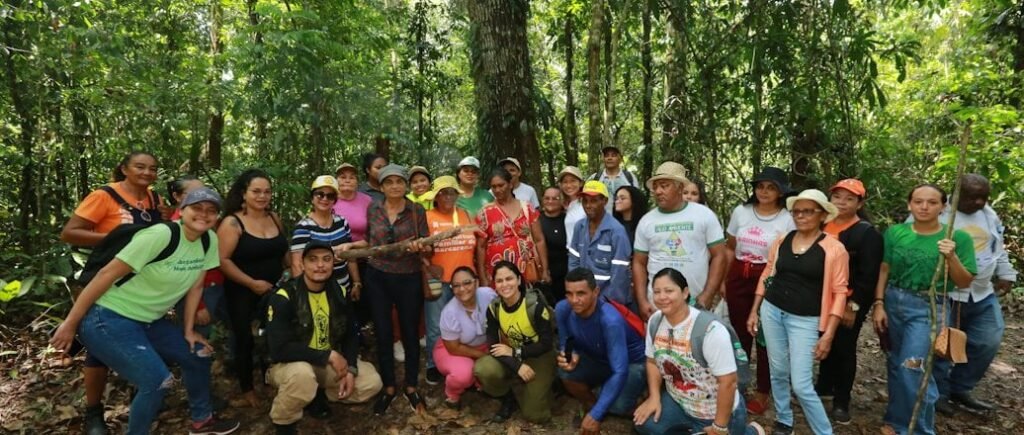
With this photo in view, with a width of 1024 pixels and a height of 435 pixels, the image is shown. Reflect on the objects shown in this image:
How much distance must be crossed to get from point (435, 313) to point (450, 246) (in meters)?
0.68

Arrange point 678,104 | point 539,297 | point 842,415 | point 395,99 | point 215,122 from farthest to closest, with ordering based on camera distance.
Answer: point 215,122 → point 395,99 → point 678,104 → point 539,297 → point 842,415

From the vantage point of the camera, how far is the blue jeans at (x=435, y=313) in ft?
15.9

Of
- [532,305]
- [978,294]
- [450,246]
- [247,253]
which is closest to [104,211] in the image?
[247,253]

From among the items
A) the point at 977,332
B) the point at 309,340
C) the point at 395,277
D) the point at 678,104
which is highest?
the point at 678,104

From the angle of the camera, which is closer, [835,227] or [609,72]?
[835,227]

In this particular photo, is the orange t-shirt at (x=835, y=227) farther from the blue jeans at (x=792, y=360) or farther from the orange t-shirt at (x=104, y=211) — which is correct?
the orange t-shirt at (x=104, y=211)

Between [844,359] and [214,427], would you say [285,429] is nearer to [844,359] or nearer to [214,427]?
[214,427]

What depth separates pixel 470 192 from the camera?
208 inches

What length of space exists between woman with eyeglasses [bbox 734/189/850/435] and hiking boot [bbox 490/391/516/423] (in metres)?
2.10

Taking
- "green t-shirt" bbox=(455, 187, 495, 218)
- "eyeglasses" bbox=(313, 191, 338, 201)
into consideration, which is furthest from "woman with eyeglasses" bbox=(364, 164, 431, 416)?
"green t-shirt" bbox=(455, 187, 495, 218)

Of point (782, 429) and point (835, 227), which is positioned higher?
point (835, 227)

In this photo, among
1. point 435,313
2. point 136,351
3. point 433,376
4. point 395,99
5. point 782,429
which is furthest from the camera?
point 395,99

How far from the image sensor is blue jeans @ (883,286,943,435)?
3729mm

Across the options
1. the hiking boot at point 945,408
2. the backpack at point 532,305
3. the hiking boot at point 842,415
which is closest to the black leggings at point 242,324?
the backpack at point 532,305
